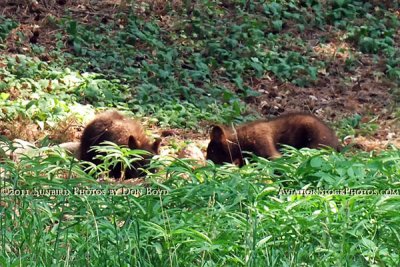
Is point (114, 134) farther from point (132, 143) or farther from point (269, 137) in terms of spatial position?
point (269, 137)

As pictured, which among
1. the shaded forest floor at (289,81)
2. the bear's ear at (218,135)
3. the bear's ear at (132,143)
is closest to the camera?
the bear's ear at (132,143)

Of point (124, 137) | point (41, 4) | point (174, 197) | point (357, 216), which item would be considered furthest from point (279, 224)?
point (41, 4)

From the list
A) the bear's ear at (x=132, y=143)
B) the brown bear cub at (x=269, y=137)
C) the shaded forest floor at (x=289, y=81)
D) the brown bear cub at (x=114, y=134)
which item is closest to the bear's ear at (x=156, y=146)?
the brown bear cub at (x=114, y=134)

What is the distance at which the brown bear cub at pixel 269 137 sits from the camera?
32.8ft

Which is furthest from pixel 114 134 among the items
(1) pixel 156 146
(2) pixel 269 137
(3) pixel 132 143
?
(2) pixel 269 137

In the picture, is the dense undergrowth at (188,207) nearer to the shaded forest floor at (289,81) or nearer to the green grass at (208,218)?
the green grass at (208,218)

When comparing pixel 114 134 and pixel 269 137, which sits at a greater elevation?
pixel 269 137

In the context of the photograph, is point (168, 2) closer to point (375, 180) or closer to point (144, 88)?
point (144, 88)

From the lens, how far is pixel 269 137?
33.4ft

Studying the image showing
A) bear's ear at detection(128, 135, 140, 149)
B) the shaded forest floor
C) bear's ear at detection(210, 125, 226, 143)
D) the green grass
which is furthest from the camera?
the shaded forest floor

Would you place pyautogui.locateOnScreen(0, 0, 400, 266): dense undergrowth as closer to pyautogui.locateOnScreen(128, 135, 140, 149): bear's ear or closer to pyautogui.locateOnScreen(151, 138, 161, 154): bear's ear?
pyautogui.locateOnScreen(128, 135, 140, 149): bear's ear

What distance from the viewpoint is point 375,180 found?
6.54 m

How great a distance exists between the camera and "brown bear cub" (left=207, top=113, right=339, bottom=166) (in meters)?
9.98

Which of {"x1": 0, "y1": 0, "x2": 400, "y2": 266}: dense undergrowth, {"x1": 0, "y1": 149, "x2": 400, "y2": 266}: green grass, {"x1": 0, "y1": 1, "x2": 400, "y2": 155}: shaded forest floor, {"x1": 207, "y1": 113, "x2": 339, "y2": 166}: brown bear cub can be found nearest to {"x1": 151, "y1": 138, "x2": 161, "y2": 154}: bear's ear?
{"x1": 207, "y1": 113, "x2": 339, "y2": 166}: brown bear cub
